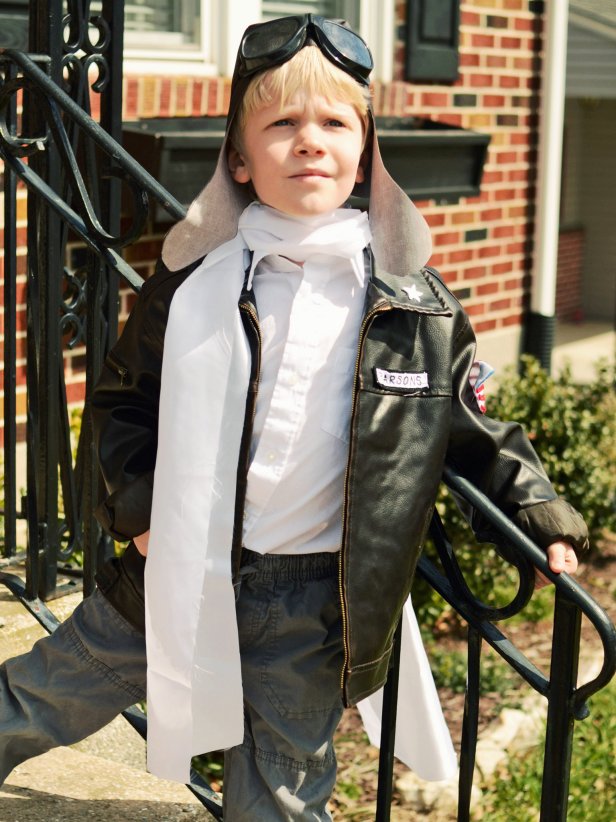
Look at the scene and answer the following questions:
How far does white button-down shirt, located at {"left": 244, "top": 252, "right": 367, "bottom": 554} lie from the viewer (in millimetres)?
1883

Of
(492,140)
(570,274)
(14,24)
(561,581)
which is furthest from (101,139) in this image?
(570,274)

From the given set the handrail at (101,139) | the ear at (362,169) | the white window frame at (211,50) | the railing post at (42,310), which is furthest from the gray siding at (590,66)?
the ear at (362,169)

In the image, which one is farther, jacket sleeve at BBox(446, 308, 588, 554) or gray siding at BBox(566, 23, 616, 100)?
gray siding at BBox(566, 23, 616, 100)

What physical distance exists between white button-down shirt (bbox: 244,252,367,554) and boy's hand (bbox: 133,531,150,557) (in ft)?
0.59

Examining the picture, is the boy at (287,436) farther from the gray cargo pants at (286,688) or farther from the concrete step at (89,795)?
the concrete step at (89,795)

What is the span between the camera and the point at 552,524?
1946 millimetres

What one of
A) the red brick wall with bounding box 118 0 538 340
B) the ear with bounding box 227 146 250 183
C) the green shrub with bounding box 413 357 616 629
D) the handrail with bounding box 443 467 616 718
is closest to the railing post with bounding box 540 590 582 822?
the handrail with bounding box 443 467 616 718

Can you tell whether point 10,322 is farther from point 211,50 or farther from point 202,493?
point 211,50

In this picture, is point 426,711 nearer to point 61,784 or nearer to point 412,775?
point 61,784

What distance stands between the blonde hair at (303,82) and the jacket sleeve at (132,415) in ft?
1.15

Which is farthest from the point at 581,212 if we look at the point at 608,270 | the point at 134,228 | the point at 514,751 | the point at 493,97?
the point at 134,228

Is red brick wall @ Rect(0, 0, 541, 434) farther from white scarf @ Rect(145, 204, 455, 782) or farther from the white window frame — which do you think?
white scarf @ Rect(145, 204, 455, 782)

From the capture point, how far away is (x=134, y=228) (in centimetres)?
233

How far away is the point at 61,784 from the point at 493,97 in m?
4.56
